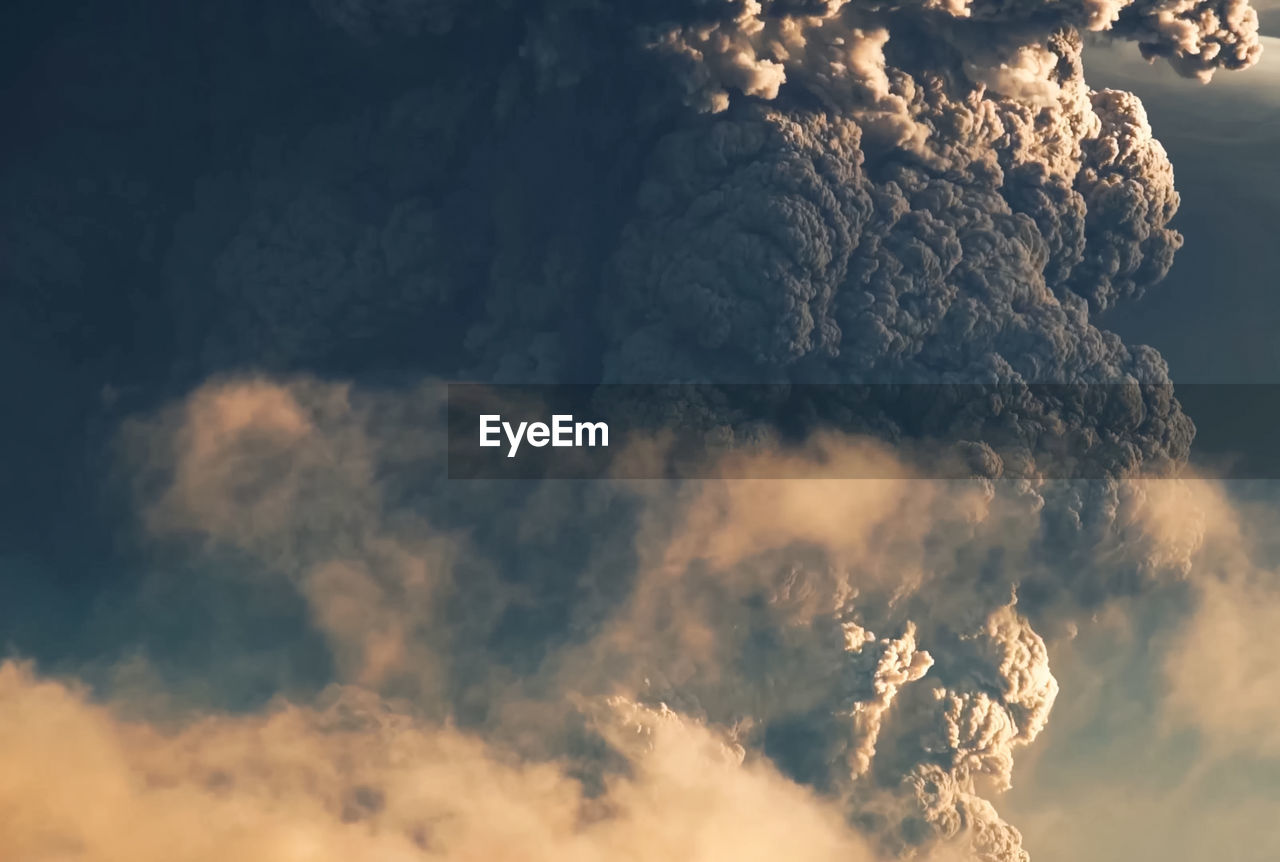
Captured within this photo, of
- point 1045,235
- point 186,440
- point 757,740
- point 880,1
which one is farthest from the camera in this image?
point 186,440

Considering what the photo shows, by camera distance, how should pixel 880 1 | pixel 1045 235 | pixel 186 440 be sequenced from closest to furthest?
1. pixel 880 1
2. pixel 1045 235
3. pixel 186 440

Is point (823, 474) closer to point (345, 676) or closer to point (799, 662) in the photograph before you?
point (799, 662)

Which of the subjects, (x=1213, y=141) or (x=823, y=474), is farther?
(x=1213, y=141)

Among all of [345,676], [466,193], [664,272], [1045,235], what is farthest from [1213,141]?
[345,676]

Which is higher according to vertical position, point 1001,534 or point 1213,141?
point 1213,141

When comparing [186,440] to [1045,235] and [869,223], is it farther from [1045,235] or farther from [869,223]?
[1045,235]

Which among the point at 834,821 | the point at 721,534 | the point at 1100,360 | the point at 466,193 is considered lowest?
the point at 834,821
